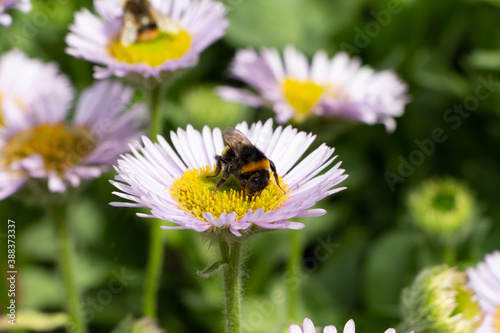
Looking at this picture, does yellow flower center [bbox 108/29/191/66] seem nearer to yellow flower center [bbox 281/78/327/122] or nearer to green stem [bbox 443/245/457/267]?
yellow flower center [bbox 281/78/327/122]

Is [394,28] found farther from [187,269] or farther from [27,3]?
[27,3]

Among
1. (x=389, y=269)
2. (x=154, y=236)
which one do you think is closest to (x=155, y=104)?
(x=154, y=236)

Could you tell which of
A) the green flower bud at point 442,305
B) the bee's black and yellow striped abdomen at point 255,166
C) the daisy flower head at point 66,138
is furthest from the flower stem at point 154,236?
the green flower bud at point 442,305

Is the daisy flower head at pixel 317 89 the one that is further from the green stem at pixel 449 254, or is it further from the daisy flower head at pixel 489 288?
the daisy flower head at pixel 489 288

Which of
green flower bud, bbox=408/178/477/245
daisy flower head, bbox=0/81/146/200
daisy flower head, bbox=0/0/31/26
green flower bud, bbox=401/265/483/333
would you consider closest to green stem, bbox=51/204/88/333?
daisy flower head, bbox=0/81/146/200

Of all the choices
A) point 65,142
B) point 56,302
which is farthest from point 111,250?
point 65,142
